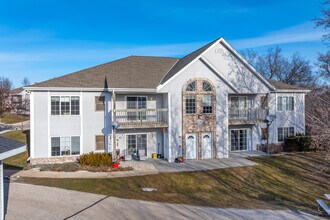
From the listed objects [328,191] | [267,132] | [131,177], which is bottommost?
[328,191]

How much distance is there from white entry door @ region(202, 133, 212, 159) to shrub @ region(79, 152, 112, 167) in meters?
7.69

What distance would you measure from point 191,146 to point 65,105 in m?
10.4

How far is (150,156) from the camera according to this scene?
21.8 metres

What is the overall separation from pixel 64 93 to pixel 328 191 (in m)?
19.5

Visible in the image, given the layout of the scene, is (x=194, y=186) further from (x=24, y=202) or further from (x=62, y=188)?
(x=24, y=202)

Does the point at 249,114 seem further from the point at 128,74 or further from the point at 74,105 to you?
the point at 74,105

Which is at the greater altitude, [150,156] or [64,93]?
[64,93]

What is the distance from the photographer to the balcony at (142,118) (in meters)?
19.9

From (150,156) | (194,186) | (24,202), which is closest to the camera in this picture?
(24,202)

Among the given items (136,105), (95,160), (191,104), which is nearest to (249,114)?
(191,104)

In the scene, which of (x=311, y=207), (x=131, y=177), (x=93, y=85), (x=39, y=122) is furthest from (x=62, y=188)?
(x=311, y=207)

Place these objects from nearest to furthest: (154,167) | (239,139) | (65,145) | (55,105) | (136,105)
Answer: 1. (154,167)
2. (55,105)
3. (65,145)
4. (136,105)
5. (239,139)

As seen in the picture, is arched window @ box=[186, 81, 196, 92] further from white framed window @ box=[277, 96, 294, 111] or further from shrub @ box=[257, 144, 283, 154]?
white framed window @ box=[277, 96, 294, 111]

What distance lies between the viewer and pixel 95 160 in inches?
718
